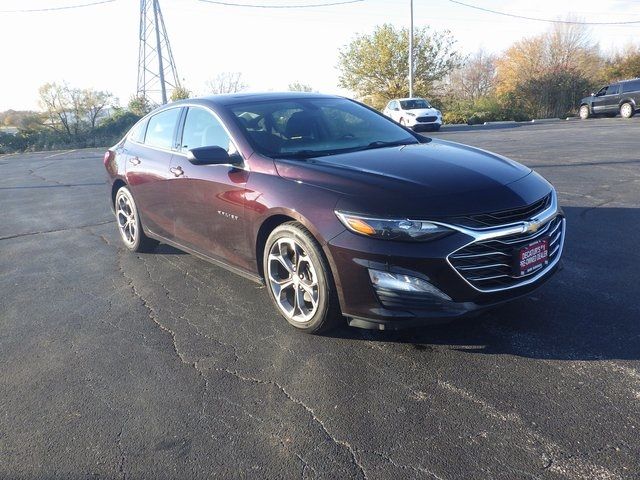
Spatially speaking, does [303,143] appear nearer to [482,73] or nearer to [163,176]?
[163,176]

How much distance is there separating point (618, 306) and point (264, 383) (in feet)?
8.26

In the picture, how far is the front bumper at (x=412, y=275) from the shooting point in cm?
298

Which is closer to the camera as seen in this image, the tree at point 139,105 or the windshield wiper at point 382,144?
the windshield wiper at point 382,144

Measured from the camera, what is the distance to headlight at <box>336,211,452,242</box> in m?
2.99

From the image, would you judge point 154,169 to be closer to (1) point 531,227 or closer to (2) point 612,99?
(1) point 531,227

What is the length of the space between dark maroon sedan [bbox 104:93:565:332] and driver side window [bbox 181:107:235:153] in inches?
0.7

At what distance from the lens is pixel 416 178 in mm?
3324

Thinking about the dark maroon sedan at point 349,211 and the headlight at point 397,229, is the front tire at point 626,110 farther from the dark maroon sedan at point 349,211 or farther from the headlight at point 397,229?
the headlight at point 397,229

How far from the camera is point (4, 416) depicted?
2891 mm

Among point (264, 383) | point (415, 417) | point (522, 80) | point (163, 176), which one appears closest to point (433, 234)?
point (415, 417)

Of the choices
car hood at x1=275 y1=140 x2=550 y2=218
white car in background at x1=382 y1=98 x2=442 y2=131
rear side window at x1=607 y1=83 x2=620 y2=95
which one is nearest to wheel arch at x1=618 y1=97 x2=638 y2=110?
rear side window at x1=607 y1=83 x2=620 y2=95

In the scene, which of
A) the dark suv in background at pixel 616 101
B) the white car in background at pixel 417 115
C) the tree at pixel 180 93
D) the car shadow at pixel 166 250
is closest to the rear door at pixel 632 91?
the dark suv in background at pixel 616 101

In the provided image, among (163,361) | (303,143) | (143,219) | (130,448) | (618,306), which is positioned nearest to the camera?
(130,448)

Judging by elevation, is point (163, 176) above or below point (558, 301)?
above
